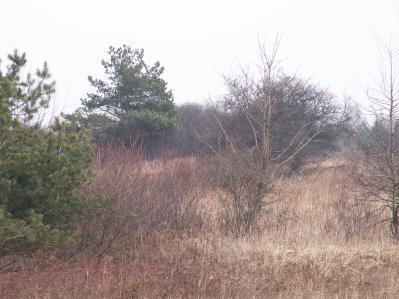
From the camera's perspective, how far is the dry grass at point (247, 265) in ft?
18.0

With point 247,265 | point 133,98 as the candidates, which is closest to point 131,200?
point 247,265

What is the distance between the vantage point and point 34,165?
203 inches

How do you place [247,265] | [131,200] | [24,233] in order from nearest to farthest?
[24,233] → [247,265] → [131,200]

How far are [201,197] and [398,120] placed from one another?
400cm

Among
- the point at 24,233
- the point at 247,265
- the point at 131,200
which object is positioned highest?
the point at 131,200

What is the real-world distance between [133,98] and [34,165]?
2088 centimetres

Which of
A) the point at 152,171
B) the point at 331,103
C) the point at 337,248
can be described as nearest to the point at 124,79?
the point at 331,103

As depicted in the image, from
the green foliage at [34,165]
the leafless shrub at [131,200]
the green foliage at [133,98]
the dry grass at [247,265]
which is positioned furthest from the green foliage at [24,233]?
the green foliage at [133,98]

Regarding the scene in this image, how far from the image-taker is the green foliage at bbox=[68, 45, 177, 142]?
80.5 ft

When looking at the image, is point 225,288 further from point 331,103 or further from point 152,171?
point 331,103

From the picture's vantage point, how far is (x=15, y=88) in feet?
Result: 17.5

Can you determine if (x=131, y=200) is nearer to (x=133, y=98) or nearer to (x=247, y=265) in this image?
(x=247, y=265)

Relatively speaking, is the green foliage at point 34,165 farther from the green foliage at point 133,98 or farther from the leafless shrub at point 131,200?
the green foliage at point 133,98

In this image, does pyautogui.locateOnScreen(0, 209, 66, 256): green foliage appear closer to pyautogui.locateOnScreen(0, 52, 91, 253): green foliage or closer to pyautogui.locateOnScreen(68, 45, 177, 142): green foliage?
pyautogui.locateOnScreen(0, 52, 91, 253): green foliage
